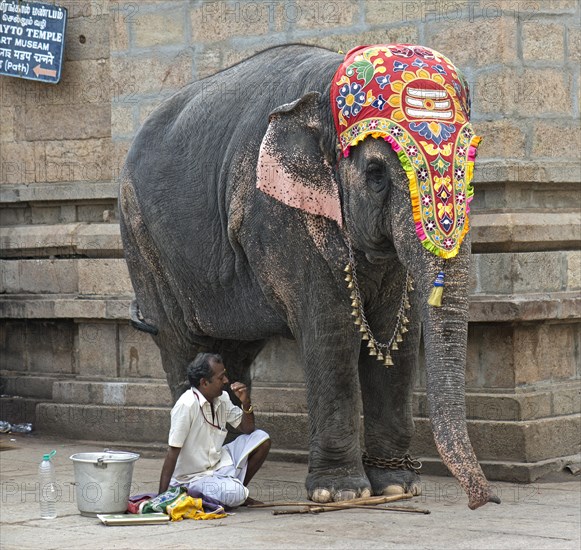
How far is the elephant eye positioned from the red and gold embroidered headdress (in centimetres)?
16

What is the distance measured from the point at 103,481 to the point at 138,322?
226 centimetres

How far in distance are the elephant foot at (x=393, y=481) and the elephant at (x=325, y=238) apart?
1cm

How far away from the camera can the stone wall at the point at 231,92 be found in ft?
31.2

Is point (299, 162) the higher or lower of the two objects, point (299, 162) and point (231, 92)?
the lower

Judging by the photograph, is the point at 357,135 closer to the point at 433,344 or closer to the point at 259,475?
the point at 433,344

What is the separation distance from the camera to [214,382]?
8.27 meters

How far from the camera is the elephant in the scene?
24.9ft

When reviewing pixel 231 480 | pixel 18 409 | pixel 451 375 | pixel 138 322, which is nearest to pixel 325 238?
pixel 451 375

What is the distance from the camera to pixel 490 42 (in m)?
9.55

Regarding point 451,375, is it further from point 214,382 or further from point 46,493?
point 46,493

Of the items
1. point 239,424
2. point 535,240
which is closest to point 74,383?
point 239,424

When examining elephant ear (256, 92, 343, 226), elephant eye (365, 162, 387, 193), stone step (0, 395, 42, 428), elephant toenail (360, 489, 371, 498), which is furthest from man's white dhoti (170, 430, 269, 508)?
stone step (0, 395, 42, 428)

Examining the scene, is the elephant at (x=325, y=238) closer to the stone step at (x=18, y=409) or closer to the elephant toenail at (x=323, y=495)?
the elephant toenail at (x=323, y=495)

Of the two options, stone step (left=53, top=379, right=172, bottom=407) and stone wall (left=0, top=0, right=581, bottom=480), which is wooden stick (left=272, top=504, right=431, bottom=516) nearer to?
stone wall (left=0, top=0, right=581, bottom=480)
